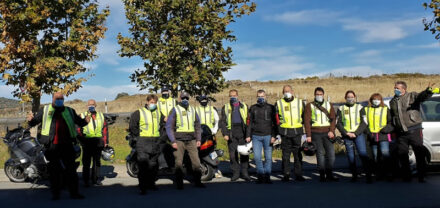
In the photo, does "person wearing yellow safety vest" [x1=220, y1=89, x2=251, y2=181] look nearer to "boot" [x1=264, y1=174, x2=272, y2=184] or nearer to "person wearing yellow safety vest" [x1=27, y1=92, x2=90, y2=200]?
"boot" [x1=264, y1=174, x2=272, y2=184]

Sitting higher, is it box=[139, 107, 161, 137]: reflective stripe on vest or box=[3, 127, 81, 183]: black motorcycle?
box=[139, 107, 161, 137]: reflective stripe on vest

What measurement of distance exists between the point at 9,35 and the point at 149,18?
496 cm

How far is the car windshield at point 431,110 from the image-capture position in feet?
31.7

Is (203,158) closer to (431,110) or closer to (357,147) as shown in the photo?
(357,147)

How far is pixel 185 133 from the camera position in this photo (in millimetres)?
9031

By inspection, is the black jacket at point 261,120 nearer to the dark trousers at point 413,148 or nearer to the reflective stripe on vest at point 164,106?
the reflective stripe on vest at point 164,106

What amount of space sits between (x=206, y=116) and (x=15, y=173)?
4.59 metres

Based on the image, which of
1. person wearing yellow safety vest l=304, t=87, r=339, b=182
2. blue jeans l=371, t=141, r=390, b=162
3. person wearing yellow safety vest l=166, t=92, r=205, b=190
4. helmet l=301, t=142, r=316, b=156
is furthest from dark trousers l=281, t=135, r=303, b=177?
person wearing yellow safety vest l=166, t=92, r=205, b=190

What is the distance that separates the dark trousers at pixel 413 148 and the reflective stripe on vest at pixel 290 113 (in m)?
2.16

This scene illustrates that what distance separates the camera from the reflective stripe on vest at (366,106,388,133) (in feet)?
30.7

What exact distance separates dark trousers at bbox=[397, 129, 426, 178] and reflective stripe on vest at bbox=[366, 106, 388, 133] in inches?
16.8

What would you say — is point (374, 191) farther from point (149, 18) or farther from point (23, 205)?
point (149, 18)

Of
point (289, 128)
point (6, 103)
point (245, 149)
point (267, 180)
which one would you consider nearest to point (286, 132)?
point (289, 128)

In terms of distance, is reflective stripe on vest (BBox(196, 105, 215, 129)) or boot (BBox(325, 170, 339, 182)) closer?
boot (BBox(325, 170, 339, 182))
